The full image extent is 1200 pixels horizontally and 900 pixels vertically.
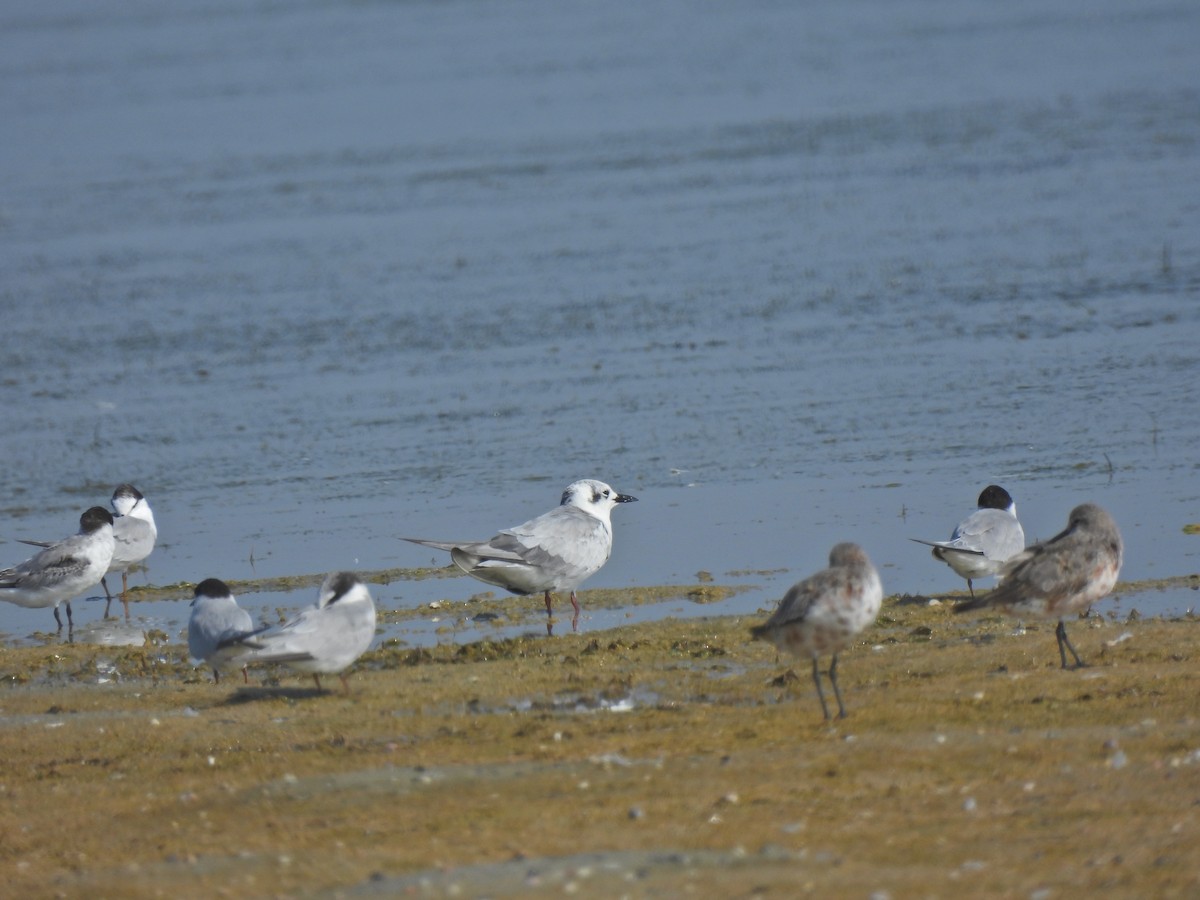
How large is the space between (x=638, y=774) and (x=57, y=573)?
618 centimetres

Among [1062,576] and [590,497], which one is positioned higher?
[590,497]

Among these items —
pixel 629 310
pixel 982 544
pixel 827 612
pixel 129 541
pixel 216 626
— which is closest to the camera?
pixel 827 612

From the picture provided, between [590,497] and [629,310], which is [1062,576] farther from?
[629,310]

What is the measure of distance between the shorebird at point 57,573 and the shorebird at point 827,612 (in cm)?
564

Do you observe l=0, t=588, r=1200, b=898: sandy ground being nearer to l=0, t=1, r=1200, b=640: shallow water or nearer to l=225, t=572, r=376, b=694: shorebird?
l=225, t=572, r=376, b=694: shorebird

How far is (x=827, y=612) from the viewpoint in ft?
25.5

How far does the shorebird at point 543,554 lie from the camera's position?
11.0 metres

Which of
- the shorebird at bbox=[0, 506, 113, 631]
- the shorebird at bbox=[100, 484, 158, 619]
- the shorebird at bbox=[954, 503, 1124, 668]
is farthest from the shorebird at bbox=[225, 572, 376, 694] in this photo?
the shorebird at bbox=[100, 484, 158, 619]

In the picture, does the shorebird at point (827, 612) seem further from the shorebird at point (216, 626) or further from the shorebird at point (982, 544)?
the shorebird at point (982, 544)

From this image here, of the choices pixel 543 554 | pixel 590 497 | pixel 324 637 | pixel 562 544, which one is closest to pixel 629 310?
pixel 590 497

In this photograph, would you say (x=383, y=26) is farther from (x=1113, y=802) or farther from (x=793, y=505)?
(x=1113, y=802)

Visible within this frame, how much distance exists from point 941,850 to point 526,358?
486 inches

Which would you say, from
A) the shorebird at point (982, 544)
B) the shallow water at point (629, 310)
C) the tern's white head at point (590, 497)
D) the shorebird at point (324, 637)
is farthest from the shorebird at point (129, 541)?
the shorebird at point (982, 544)

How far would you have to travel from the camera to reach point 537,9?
5672cm
